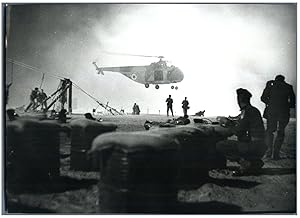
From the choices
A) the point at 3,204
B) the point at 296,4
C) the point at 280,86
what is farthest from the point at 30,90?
the point at 296,4

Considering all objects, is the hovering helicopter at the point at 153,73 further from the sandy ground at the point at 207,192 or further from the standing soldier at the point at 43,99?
the standing soldier at the point at 43,99

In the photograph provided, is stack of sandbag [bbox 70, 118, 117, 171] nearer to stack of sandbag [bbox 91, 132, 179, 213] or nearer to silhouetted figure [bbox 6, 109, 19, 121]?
stack of sandbag [bbox 91, 132, 179, 213]

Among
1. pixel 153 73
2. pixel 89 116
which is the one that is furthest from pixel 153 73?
pixel 89 116

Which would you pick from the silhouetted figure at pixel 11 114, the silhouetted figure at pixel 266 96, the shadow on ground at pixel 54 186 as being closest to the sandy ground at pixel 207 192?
the shadow on ground at pixel 54 186

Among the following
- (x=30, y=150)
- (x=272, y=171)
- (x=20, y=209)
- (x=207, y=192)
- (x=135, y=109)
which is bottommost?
(x=20, y=209)

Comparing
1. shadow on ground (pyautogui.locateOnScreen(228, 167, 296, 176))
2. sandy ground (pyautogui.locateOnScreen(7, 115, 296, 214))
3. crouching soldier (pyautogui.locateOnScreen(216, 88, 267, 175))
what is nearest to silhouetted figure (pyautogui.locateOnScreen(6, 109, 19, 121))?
sandy ground (pyautogui.locateOnScreen(7, 115, 296, 214))

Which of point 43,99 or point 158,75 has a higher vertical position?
point 158,75

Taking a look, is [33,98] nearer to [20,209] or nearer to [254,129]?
[20,209]
